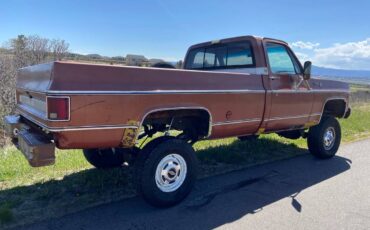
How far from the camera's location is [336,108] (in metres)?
7.13

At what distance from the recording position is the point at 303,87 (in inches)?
233

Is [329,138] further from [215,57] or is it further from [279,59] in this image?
[215,57]

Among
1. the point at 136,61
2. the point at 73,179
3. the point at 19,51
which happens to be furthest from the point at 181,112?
the point at 19,51

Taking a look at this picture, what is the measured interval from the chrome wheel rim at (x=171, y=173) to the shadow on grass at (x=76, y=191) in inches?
22.2

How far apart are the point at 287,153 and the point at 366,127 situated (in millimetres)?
4681

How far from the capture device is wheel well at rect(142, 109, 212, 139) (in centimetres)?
406

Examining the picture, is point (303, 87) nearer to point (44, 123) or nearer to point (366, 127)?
point (44, 123)

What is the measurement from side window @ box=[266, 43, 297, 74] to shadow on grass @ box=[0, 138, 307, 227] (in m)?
1.65

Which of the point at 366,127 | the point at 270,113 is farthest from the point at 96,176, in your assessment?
the point at 366,127

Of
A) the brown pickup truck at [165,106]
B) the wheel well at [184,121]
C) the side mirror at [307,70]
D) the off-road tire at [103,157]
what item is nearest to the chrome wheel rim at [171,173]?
the brown pickup truck at [165,106]

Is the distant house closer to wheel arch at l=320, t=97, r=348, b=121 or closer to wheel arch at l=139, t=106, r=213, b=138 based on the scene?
wheel arch at l=139, t=106, r=213, b=138

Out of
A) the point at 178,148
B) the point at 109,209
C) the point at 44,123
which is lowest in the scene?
the point at 109,209

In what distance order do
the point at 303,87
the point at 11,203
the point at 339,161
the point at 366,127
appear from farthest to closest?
the point at 366,127
the point at 339,161
the point at 303,87
the point at 11,203

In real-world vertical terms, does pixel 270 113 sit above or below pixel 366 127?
above
